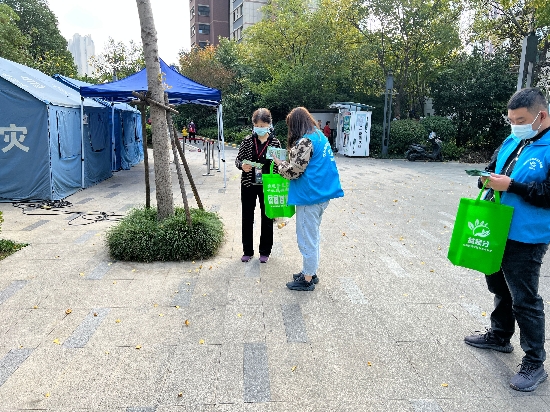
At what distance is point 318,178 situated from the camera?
3750mm

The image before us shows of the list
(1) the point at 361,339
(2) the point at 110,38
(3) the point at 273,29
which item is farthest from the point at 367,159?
(2) the point at 110,38

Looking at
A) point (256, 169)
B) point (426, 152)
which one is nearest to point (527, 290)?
point (256, 169)

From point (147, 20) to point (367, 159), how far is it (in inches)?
572

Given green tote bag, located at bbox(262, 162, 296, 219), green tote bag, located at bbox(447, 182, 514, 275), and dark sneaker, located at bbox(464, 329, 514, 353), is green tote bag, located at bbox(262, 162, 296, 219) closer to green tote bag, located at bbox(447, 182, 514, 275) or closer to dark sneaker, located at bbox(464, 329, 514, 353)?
green tote bag, located at bbox(447, 182, 514, 275)

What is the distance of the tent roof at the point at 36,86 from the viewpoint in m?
7.84

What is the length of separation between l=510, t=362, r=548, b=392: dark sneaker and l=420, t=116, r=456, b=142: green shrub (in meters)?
17.7

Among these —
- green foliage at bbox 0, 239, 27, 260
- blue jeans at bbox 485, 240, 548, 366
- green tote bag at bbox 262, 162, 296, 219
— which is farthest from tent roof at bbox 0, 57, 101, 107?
blue jeans at bbox 485, 240, 548, 366

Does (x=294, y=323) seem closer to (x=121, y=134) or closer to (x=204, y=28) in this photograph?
(x=121, y=134)

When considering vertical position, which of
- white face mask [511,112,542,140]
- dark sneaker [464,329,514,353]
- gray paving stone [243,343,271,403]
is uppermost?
white face mask [511,112,542,140]

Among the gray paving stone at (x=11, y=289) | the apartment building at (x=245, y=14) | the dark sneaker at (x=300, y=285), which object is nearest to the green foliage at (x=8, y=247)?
the gray paving stone at (x=11, y=289)

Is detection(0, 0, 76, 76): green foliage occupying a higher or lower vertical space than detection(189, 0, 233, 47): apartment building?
lower

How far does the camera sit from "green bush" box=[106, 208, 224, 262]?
4801 mm

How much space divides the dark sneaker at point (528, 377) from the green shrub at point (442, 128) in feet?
57.9

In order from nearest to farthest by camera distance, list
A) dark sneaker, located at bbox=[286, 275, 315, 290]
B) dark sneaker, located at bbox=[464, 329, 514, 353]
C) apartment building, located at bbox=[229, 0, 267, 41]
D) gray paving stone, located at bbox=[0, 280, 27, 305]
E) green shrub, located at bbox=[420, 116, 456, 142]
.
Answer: dark sneaker, located at bbox=[464, 329, 514, 353]
gray paving stone, located at bbox=[0, 280, 27, 305]
dark sneaker, located at bbox=[286, 275, 315, 290]
green shrub, located at bbox=[420, 116, 456, 142]
apartment building, located at bbox=[229, 0, 267, 41]
